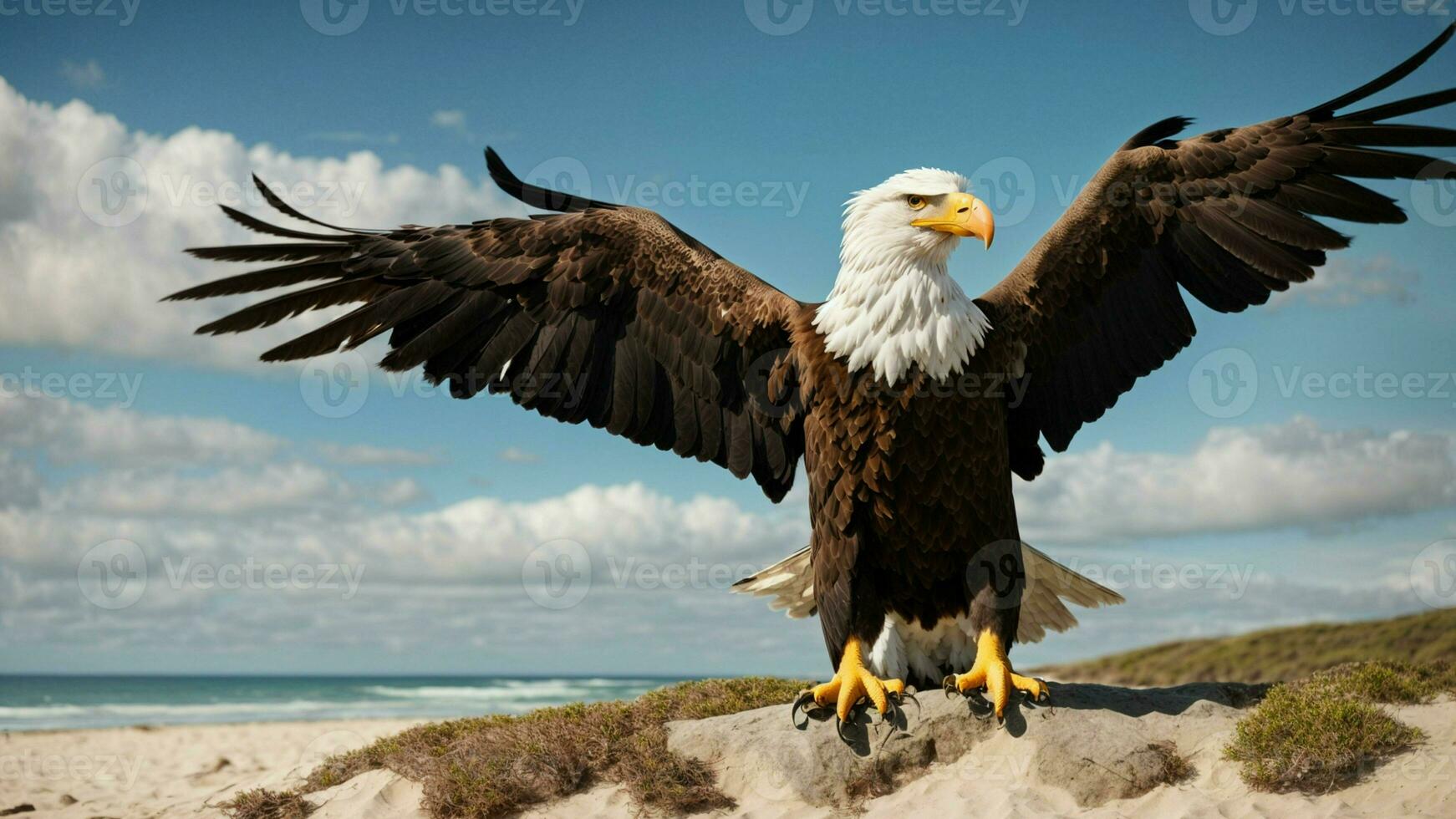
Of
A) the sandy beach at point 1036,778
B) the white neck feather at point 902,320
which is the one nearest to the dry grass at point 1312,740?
the sandy beach at point 1036,778

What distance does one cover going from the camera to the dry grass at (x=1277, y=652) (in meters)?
18.0

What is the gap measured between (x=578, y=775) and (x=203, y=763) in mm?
9307

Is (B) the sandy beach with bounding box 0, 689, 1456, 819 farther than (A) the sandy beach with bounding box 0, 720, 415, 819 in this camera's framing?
No

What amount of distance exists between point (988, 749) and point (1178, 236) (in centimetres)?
326

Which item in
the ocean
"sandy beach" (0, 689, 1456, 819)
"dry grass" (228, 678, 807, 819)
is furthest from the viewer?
the ocean

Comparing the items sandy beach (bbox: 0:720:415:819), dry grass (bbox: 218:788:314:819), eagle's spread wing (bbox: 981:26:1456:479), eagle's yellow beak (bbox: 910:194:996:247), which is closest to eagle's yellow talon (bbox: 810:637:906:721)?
eagle's spread wing (bbox: 981:26:1456:479)

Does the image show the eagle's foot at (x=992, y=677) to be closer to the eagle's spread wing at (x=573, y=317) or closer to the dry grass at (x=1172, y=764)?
the dry grass at (x=1172, y=764)

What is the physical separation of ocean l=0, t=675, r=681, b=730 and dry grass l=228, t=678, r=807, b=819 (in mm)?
14020

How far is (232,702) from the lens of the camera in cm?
4059

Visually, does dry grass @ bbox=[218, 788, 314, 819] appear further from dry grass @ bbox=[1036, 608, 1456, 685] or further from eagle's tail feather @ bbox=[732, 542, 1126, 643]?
dry grass @ bbox=[1036, 608, 1456, 685]

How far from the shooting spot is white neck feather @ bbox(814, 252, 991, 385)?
18.1 ft

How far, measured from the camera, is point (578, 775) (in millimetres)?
6656

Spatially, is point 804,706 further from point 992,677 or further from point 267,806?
point 267,806

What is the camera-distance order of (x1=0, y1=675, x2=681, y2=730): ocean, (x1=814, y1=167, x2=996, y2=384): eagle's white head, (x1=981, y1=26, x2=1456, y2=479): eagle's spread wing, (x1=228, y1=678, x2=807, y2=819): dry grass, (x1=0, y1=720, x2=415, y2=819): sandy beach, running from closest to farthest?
(x1=814, y1=167, x2=996, y2=384): eagle's white head < (x1=981, y1=26, x2=1456, y2=479): eagle's spread wing < (x1=228, y1=678, x2=807, y2=819): dry grass < (x1=0, y1=720, x2=415, y2=819): sandy beach < (x1=0, y1=675, x2=681, y2=730): ocean
